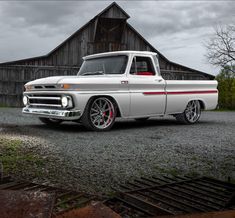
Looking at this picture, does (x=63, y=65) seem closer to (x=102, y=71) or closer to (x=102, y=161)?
(x=102, y=71)

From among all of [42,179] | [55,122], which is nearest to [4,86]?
[55,122]

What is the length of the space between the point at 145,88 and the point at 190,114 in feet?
6.74

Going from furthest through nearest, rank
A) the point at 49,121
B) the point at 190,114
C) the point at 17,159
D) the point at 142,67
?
the point at 190,114 < the point at 49,121 < the point at 142,67 < the point at 17,159

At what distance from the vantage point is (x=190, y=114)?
9789mm

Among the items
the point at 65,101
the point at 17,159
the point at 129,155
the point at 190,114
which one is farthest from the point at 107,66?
the point at 17,159

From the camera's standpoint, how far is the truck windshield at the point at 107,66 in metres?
8.23

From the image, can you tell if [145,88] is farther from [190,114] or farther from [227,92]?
[227,92]

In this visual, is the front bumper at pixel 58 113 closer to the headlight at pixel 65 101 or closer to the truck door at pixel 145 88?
the headlight at pixel 65 101

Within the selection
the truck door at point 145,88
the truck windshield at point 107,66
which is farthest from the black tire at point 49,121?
the truck door at point 145,88

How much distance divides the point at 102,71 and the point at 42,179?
4.92 meters

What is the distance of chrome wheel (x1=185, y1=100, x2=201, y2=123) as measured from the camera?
9.71 m

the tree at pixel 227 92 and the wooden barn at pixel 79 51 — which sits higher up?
the wooden barn at pixel 79 51

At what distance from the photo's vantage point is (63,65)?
21.6m

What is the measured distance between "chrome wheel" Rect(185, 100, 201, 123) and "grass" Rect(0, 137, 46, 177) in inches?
209
